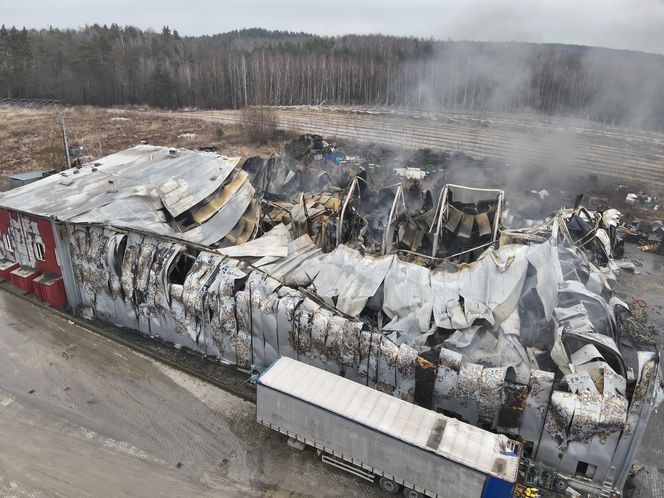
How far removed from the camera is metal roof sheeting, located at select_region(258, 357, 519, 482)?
7605mm

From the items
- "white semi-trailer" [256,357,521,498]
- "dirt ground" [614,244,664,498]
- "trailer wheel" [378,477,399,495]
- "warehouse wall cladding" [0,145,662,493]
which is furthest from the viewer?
"dirt ground" [614,244,664,498]

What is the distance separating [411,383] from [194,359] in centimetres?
568

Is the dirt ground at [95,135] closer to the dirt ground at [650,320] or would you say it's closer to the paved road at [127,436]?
the paved road at [127,436]

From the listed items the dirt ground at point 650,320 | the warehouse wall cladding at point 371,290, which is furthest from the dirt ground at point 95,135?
the dirt ground at point 650,320

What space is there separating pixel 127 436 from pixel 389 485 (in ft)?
17.8

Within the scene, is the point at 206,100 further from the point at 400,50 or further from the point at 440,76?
the point at 440,76

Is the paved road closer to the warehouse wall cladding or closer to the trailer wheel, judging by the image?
the trailer wheel

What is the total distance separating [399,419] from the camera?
27.1 feet

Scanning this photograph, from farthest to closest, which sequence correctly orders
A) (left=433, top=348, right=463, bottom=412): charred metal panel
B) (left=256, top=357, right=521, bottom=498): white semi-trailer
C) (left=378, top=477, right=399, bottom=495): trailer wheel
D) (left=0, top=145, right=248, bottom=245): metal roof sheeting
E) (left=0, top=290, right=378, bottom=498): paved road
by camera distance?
1. (left=0, top=145, right=248, bottom=245): metal roof sheeting
2. (left=433, top=348, right=463, bottom=412): charred metal panel
3. (left=0, top=290, right=378, bottom=498): paved road
4. (left=378, top=477, right=399, bottom=495): trailer wheel
5. (left=256, top=357, right=521, bottom=498): white semi-trailer

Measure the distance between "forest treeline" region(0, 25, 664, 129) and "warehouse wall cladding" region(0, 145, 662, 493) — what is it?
15.8 meters

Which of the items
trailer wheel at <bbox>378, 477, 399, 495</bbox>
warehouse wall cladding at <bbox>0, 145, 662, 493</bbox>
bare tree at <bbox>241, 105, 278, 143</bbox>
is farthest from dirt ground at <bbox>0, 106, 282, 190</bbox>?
trailer wheel at <bbox>378, 477, 399, 495</bbox>

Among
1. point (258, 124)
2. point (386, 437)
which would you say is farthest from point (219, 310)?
point (258, 124)

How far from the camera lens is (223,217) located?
48.9ft

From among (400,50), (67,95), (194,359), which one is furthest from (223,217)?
(67,95)
